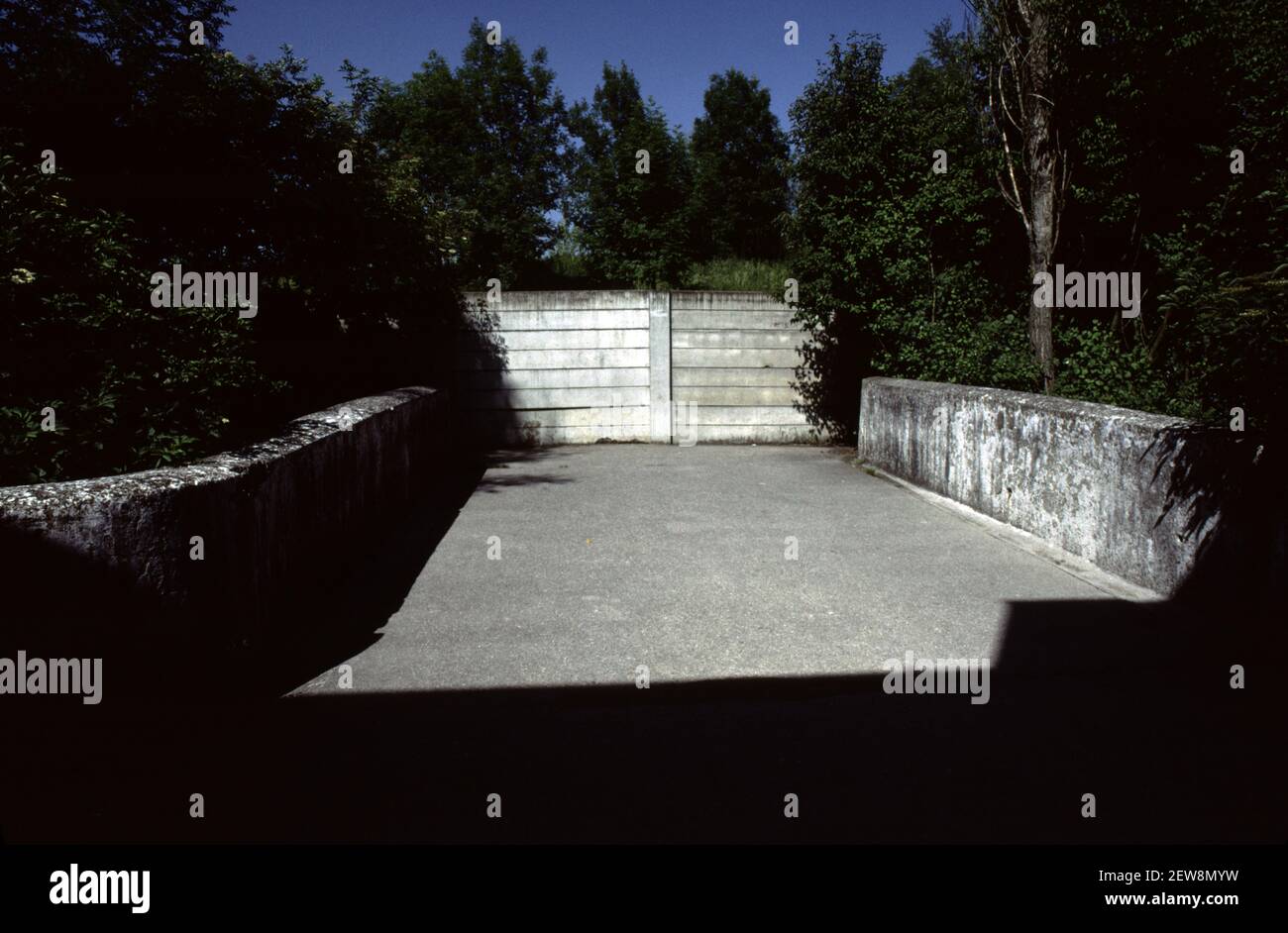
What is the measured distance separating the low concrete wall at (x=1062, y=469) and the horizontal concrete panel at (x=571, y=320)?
463 cm

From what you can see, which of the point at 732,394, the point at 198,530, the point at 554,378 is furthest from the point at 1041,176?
the point at 198,530

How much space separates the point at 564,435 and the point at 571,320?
173cm

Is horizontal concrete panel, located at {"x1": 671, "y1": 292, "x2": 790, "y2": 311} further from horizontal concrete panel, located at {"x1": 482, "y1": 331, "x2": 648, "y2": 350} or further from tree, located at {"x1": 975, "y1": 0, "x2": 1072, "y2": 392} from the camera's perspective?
tree, located at {"x1": 975, "y1": 0, "x2": 1072, "y2": 392}

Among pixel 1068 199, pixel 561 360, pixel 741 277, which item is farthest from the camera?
pixel 741 277

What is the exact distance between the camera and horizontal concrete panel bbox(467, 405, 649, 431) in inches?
504

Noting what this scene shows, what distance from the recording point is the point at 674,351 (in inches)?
504

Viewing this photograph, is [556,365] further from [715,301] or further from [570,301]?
[715,301]

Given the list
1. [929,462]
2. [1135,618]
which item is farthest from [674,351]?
[1135,618]

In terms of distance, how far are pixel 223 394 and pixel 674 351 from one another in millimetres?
8555

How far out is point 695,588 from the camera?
5.59 m

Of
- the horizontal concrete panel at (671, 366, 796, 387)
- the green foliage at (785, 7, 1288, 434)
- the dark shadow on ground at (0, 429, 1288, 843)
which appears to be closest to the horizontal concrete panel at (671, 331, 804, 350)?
the horizontal concrete panel at (671, 366, 796, 387)

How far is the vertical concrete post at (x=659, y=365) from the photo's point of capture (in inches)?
500

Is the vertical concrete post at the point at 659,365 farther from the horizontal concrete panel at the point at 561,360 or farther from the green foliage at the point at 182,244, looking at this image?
the green foliage at the point at 182,244
